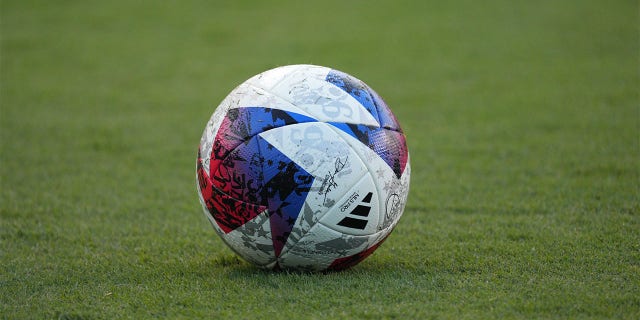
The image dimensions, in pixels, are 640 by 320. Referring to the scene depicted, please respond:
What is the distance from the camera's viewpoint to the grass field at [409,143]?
16.9 ft

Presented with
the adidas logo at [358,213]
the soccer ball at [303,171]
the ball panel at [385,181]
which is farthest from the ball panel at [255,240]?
the ball panel at [385,181]

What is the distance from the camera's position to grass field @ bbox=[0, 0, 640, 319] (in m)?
5.14

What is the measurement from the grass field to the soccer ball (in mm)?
299

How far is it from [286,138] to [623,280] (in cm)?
246

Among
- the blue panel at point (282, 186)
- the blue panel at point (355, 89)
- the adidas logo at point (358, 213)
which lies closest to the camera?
the blue panel at point (282, 186)

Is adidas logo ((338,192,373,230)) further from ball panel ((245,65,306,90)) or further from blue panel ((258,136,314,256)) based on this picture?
ball panel ((245,65,306,90))

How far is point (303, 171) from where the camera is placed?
497cm

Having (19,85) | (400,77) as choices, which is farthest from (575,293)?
(19,85)

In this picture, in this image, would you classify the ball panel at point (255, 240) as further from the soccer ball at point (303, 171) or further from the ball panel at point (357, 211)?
the ball panel at point (357, 211)

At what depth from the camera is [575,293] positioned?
4.95 meters

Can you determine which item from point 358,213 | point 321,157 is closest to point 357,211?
point 358,213

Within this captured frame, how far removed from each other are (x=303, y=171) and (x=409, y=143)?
17.9 feet

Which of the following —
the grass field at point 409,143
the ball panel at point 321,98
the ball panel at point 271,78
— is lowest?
the grass field at point 409,143

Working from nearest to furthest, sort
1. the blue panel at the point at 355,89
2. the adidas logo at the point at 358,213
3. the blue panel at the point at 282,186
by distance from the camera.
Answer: the blue panel at the point at 282,186 < the adidas logo at the point at 358,213 < the blue panel at the point at 355,89
